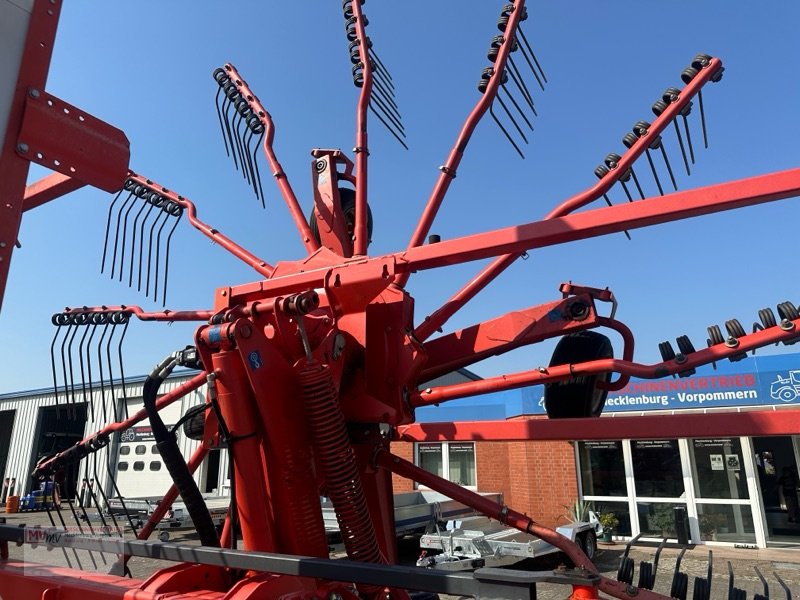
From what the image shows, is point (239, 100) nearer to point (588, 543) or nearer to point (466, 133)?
point (466, 133)

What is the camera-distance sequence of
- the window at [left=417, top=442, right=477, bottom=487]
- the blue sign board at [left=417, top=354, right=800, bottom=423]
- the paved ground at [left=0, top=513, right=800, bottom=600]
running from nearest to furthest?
the paved ground at [left=0, top=513, right=800, bottom=600], the blue sign board at [left=417, top=354, right=800, bottom=423], the window at [left=417, top=442, right=477, bottom=487]

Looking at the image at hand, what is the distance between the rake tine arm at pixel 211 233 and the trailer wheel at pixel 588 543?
8.89 metres

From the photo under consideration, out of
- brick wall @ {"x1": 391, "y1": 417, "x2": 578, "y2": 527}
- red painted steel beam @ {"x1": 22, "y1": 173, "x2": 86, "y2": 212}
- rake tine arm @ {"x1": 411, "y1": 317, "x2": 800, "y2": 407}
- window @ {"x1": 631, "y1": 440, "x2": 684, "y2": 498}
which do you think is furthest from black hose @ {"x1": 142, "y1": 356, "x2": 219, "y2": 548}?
window @ {"x1": 631, "y1": 440, "x2": 684, "y2": 498}

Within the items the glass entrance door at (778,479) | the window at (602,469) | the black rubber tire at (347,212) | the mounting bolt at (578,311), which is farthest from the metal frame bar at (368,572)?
the glass entrance door at (778,479)

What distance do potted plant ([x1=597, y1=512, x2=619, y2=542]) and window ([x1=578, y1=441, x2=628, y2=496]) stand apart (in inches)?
23.5

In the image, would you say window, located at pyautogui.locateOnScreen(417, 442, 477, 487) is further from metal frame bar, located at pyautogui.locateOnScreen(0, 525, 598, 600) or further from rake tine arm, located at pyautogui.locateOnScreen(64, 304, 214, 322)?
metal frame bar, located at pyautogui.locateOnScreen(0, 525, 598, 600)

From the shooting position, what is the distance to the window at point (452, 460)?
16.9 metres

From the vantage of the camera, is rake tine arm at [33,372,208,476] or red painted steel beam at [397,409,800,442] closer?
red painted steel beam at [397,409,800,442]

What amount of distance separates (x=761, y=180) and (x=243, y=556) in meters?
3.06

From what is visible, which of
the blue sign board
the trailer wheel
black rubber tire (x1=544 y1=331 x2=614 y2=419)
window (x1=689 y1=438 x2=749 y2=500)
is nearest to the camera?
black rubber tire (x1=544 y1=331 x2=614 y2=419)

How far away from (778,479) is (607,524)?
449 centimetres

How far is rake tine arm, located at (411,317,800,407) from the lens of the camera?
3.66m

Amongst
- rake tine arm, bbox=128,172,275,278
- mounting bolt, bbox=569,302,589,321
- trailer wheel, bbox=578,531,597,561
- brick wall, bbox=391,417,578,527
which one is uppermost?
rake tine arm, bbox=128,172,275,278

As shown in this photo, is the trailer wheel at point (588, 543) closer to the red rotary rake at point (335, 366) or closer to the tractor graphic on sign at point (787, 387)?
the tractor graphic on sign at point (787, 387)
